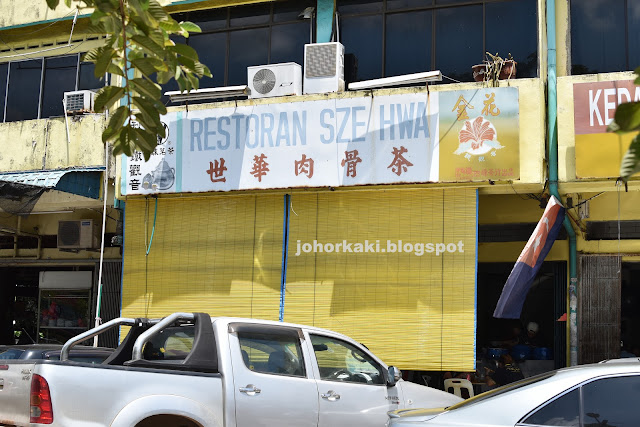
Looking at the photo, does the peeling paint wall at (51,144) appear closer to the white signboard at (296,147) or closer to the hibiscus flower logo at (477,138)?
the white signboard at (296,147)

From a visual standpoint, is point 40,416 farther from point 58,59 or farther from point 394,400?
point 58,59

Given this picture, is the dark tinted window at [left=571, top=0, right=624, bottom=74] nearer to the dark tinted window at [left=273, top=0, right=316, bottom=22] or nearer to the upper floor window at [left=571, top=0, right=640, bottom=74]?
the upper floor window at [left=571, top=0, right=640, bottom=74]

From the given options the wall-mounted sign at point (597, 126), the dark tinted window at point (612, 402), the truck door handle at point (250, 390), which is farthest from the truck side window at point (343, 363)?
the wall-mounted sign at point (597, 126)

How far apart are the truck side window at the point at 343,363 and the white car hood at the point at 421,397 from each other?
0.97 ft

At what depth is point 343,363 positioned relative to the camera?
800 centimetres

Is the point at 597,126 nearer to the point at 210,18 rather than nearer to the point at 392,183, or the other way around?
the point at 392,183

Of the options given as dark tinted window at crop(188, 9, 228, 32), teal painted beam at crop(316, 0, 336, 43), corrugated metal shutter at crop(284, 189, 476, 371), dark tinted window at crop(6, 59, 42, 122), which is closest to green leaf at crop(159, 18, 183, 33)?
corrugated metal shutter at crop(284, 189, 476, 371)

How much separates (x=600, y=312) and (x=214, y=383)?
24.7ft

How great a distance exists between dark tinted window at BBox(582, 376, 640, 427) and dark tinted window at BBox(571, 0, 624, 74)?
7.06 metres

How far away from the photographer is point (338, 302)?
38.6ft

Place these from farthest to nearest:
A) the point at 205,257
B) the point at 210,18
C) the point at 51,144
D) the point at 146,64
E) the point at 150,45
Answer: the point at 51,144 → the point at 210,18 → the point at 205,257 → the point at 146,64 → the point at 150,45

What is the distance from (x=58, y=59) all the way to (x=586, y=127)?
960 cm

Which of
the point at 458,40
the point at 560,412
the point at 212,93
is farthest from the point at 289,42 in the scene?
the point at 560,412

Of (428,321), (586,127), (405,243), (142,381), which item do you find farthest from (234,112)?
(142,381)
